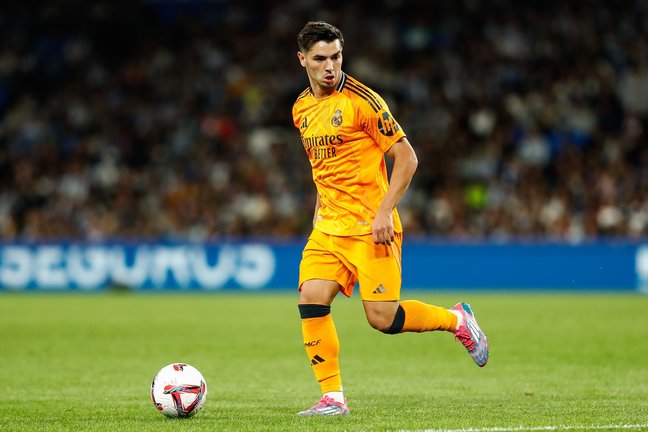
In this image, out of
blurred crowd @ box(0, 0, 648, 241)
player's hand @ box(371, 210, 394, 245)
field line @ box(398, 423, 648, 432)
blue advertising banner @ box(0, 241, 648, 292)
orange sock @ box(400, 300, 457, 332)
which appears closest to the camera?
field line @ box(398, 423, 648, 432)

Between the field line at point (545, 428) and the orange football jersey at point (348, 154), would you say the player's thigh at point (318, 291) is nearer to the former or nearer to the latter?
the orange football jersey at point (348, 154)

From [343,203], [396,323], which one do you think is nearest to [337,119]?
[343,203]

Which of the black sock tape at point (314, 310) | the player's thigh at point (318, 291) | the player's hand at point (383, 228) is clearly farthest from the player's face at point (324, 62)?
the black sock tape at point (314, 310)

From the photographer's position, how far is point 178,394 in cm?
703

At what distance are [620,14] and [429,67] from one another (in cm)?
432

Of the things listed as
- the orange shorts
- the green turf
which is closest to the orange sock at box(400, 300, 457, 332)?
the orange shorts

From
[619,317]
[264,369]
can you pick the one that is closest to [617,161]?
[619,317]

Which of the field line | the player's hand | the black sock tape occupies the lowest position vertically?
the field line

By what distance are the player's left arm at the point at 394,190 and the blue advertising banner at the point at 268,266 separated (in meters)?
14.4

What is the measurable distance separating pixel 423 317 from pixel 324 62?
1.80m

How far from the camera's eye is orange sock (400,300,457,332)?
24.2 feet

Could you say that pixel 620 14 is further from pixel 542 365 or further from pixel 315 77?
pixel 315 77

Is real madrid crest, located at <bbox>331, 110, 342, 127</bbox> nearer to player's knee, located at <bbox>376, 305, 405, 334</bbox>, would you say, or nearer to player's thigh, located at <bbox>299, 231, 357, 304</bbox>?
player's thigh, located at <bbox>299, 231, 357, 304</bbox>

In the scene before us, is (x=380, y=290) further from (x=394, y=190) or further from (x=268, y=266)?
(x=268, y=266)
